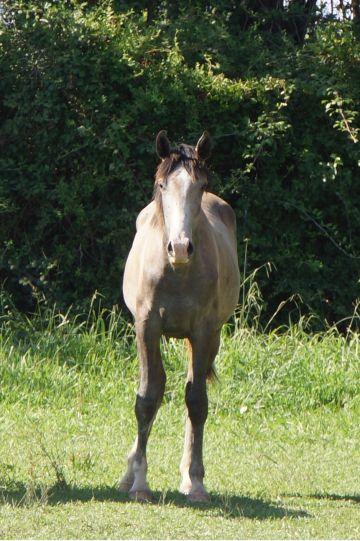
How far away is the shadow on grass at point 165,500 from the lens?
5.98 metres

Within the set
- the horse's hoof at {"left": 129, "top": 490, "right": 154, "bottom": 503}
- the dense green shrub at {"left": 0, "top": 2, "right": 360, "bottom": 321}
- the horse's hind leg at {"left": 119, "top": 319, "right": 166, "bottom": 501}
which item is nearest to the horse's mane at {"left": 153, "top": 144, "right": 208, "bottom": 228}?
the horse's hind leg at {"left": 119, "top": 319, "right": 166, "bottom": 501}

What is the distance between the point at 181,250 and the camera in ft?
19.4

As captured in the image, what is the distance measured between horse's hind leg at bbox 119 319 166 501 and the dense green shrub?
4.47m

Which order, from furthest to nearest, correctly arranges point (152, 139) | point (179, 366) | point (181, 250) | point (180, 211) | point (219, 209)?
1. point (152, 139)
2. point (179, 366)
3. point (219, 209)
4. point (180, 211)
5. point (181, 250)

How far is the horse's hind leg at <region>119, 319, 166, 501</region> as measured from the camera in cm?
649

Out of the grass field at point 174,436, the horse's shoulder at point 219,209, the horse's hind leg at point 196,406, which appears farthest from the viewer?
the horse's shoulder at point 219,209

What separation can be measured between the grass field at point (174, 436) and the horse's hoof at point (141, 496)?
6 centimetres

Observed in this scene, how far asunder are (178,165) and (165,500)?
198cm

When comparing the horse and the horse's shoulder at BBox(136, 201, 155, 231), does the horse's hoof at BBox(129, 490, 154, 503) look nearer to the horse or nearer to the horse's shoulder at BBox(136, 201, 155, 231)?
the horse

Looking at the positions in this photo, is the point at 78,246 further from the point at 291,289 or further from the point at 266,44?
the point at 266,44

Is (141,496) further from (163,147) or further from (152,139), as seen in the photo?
(152,139)

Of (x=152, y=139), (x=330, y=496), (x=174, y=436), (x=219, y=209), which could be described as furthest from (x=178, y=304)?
(x=152, y=139)

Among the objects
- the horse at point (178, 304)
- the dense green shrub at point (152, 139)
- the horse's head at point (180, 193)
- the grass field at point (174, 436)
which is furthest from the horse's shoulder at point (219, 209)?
the dense green shrub at point (152, 139)

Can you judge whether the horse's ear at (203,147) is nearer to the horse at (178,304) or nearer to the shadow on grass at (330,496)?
the horse at (178,304)
